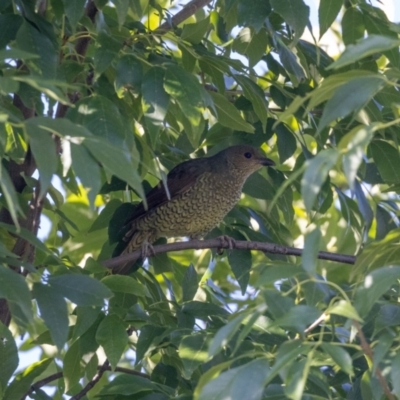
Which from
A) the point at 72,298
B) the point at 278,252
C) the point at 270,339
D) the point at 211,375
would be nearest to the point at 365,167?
the point at 278,252

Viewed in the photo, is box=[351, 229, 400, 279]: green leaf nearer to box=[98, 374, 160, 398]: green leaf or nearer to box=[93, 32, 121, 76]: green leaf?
box=[98, 374, 160, 398]: green leaf

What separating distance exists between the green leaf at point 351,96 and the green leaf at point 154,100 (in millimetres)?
907

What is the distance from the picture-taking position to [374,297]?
200cm

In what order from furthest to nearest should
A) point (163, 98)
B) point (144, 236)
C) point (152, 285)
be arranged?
point (144, 236) → point (152, 285) → point (163, 98)

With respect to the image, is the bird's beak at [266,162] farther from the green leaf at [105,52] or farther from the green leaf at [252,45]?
the green leaf at [105,52]

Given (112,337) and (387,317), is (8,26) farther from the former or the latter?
(387,317)

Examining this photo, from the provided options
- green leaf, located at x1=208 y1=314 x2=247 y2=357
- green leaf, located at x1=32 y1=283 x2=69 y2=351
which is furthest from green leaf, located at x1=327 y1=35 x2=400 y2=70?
green leaf, located at x1=32 y1=283 x2=69 y2=351

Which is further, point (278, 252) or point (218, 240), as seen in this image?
point (218, 240)

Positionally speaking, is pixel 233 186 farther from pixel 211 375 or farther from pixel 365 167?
pixel 211 375

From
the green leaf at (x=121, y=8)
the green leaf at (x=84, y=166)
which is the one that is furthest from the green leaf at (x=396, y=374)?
the green leaf at (x=121, y=8)

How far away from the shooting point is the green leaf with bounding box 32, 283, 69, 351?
2467mm

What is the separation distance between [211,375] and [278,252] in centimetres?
173

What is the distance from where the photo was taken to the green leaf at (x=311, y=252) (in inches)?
73.1

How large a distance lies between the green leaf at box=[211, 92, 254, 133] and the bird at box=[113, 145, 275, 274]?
5.59 feet
